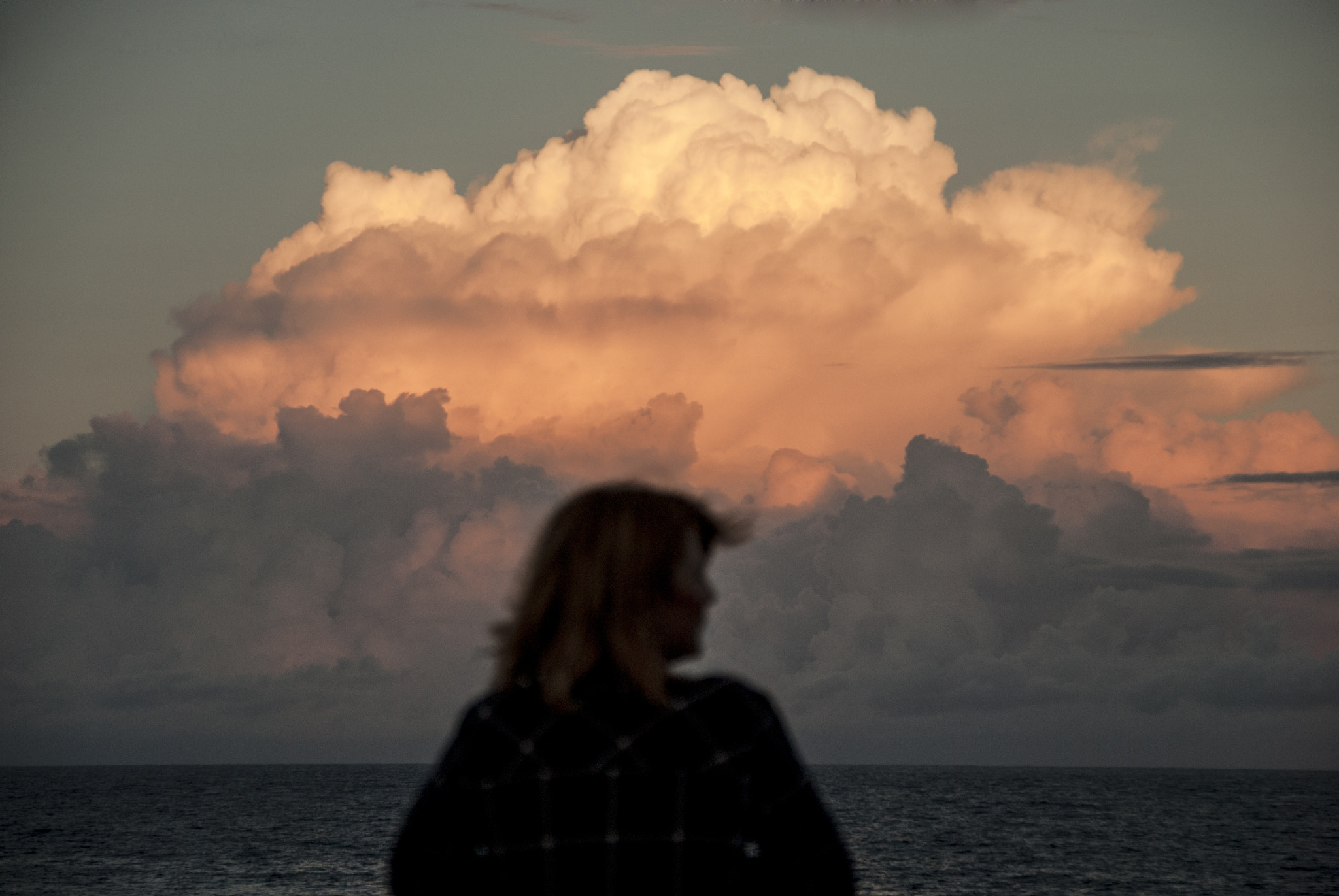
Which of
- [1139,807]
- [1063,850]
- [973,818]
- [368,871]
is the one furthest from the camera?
[1139,807]

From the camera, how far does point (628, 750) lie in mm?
2605

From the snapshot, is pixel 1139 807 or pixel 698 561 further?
pixel 1139 807

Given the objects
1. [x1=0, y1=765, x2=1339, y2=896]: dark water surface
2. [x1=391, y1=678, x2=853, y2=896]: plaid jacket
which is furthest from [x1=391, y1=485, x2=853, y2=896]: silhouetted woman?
[x1=0, y1=765, x2=1339, y2=896]: dark water surface

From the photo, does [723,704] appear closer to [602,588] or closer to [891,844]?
[602,588]

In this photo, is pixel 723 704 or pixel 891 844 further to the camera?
pixel 891 844

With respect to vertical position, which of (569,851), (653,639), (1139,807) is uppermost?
(653,639)

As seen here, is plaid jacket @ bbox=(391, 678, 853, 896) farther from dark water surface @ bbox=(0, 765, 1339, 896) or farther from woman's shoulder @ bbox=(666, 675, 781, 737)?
dark water surface @ bbox=(0, 765, 1339, 896)

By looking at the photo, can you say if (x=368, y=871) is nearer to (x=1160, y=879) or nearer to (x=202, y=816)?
(x=1160, y=879)

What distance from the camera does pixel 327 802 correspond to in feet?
533

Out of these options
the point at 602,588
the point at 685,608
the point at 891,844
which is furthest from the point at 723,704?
the point at 891,844

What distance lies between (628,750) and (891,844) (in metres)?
104

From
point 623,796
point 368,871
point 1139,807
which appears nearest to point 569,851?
point 623,796

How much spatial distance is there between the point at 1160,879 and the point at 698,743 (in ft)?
306

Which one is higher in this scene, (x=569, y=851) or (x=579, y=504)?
(x=579, y=504)
